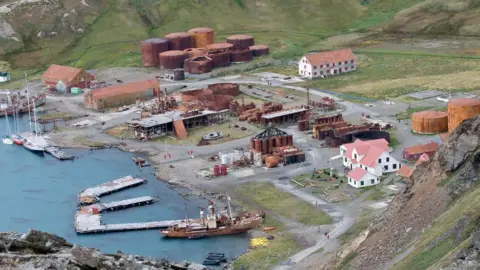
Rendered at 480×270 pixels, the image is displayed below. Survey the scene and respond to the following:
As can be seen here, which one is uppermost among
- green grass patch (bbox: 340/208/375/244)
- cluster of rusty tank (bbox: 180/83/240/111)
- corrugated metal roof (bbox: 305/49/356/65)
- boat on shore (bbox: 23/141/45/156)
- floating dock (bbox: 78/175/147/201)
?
corrugated metal roof (bbox: 305/49/356/65)

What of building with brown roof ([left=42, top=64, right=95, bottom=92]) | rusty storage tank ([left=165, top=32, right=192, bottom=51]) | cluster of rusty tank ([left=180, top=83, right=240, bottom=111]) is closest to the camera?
cluster of rusty tank ([left=180, top=83, right=240, bottom=111])

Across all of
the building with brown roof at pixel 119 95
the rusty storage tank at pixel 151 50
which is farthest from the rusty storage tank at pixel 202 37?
the building with brown roof at pixel 119 95

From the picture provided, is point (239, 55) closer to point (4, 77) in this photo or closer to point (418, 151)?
point (4, 77)

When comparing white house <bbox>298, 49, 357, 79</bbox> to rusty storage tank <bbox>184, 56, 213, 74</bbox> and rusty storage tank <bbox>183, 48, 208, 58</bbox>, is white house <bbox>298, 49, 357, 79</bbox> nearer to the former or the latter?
rusty storage tank <bbox>184, 56, 213, 74</bbox>

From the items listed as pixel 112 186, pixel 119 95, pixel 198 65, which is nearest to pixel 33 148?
pixel 112 186

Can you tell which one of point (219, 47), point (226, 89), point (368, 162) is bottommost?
point (226, 89)

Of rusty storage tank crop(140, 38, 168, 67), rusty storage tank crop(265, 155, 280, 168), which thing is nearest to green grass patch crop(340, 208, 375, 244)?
rusty storage tank crop(265, 155, 280, 168)

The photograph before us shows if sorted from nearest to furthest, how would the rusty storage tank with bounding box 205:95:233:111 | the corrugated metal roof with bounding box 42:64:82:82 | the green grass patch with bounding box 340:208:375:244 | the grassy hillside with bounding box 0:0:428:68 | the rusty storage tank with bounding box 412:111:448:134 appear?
the green grass patch with bounding box 340:208:375:244, the rusty storage tank with bounding box 412:111:448:134, the rusty storage tank with bounding box 205:95:233:111, the corrugated metal roof with bounding box 42:64:82:82, the grassy hillside with bounding box 0:0:428:68

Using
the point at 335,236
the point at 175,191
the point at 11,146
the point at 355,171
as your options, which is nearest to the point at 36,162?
the point at 11,146
